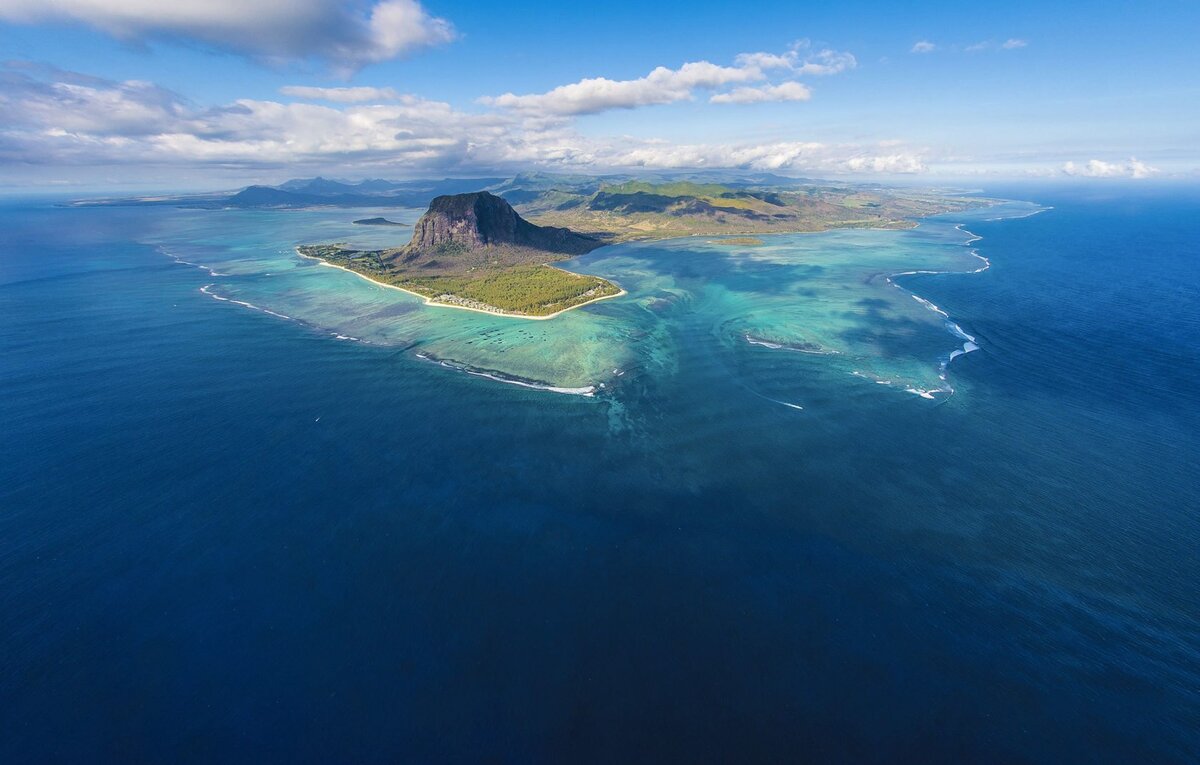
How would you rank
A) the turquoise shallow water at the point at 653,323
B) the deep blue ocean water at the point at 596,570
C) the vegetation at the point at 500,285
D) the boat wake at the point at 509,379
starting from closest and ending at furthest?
the deep blue ocean water at the point at 596,570
the boat wake at the point at 509,379
the turquoise shallow water at the point at 653,323
the vegetation at the point at 500,285

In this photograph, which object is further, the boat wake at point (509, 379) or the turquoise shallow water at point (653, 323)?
the turquoise shallow water at point (653, 323)

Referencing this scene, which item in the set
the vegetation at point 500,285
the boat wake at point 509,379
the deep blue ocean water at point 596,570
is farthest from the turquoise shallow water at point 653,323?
the deep blue ocean water at point 596,570

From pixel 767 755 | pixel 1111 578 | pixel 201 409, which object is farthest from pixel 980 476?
pixel 201 409

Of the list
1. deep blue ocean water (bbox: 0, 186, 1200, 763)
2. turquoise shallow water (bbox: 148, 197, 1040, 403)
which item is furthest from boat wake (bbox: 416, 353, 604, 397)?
deep blue ocean water (bbox: 0, 186, 1200, 763)

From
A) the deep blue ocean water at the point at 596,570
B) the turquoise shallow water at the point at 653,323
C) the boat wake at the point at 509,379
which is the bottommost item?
the deep blue ocean water at the point at 596,570

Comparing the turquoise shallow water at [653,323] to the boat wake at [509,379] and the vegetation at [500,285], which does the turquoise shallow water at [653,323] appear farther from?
the vegetation at [500,285]

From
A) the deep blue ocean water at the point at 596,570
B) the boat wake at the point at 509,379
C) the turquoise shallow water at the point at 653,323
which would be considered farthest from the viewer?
the turquoise shallow water at the point at 653,323

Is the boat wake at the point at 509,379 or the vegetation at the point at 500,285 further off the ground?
the vegetation at the point at 500,285

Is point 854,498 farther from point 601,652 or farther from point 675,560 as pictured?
point 601,652
